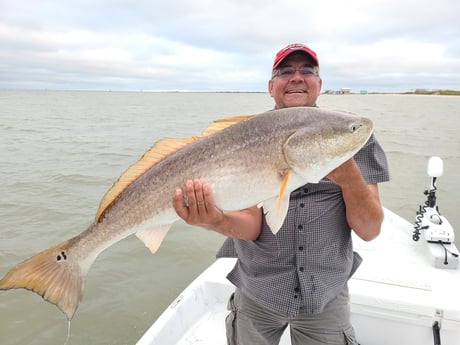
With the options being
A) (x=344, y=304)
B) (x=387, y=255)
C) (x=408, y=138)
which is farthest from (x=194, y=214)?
(x=408, y=138)

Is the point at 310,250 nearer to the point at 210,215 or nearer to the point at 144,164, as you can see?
A: the point at 210,215

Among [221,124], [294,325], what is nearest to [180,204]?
[221,124]

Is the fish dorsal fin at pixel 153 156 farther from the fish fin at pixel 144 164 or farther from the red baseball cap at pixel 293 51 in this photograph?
the red baseball cap at pixel 293 51

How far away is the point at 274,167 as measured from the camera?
2.15 meters

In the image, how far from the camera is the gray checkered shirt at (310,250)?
2480 mm

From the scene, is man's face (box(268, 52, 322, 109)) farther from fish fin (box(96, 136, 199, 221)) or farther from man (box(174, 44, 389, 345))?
fish fin (box(96, 136, 199, 221))

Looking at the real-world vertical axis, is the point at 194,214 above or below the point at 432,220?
above

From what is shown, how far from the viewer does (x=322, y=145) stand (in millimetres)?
2131

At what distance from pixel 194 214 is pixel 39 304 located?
535cm

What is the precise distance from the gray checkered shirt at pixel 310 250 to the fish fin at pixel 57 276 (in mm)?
1191

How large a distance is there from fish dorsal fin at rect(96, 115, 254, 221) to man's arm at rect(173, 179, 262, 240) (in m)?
0.29

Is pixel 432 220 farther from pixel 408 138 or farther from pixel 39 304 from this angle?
pixel 408 138

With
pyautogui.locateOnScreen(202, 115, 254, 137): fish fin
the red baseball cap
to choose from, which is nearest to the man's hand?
pyautogui.locateOnScreen(202, 115, 254, 137): fish fin

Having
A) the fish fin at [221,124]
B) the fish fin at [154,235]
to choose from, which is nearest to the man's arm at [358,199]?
the fish fin at [221,124]
